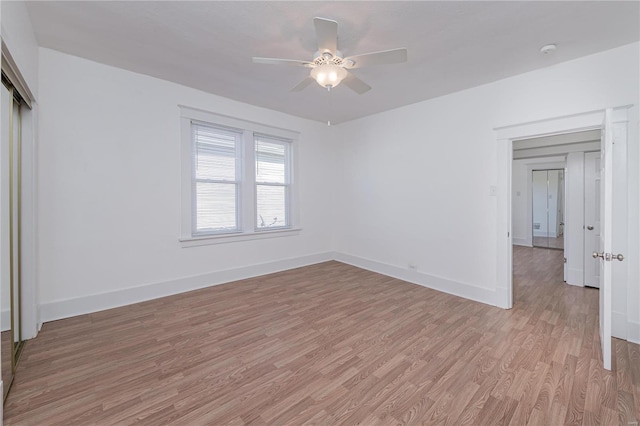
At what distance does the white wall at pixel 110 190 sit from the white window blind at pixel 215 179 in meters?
0.28

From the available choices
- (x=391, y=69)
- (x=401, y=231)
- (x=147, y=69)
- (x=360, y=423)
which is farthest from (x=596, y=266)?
(x=147, y=69)

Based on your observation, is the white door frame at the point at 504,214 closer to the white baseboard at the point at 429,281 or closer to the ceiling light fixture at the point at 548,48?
the white baseboard at the point at 429,281

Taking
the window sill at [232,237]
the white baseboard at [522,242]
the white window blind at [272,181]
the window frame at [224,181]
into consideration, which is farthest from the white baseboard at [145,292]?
the white baseboard at [522,242]

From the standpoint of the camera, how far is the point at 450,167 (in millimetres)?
3873

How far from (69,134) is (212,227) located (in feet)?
6.38

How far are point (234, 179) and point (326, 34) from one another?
9.59 feet

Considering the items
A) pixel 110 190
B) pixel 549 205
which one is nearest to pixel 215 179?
pixel 110 190

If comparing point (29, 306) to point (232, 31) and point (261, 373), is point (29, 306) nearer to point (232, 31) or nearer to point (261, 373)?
point (261, 373)

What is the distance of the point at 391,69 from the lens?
310 centimetres

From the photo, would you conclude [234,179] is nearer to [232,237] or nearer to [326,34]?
[232,237]

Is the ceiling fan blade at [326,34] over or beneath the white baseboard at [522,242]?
over

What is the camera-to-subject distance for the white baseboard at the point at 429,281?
11.5ft

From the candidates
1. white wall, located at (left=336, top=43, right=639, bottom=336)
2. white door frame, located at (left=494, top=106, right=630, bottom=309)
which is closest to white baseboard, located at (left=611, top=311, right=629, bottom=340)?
white wall, located at (left=336, top=43, right=639, bottom=336)

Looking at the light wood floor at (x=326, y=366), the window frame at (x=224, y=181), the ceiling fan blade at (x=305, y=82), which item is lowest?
the light wood floor at (x=326, y=366)
